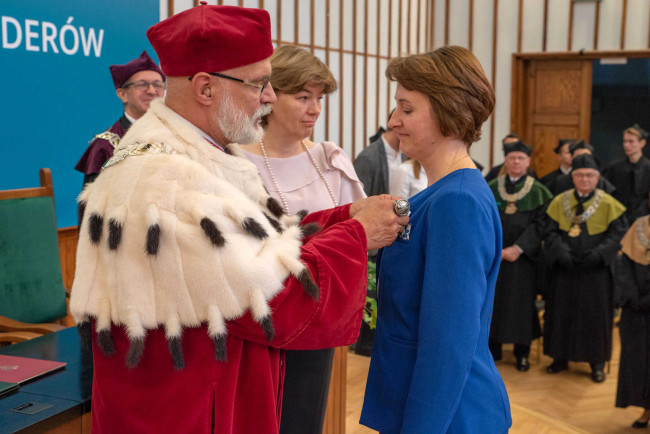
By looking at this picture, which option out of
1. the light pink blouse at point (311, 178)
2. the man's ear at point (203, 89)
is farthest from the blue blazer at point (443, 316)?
the light pink blouse at point (311, 178)

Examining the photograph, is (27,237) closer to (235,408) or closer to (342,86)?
(235,408)

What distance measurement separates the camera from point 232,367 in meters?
1.31

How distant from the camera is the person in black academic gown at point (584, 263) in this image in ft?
16.4

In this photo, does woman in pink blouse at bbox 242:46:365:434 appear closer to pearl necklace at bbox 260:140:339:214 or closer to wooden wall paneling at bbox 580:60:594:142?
pearl necklace at bbox 260:140:339:214

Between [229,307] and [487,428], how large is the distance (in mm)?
623

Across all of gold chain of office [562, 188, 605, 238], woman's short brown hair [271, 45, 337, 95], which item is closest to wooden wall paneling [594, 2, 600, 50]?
gold chain of office [562, 188, 605, 238]

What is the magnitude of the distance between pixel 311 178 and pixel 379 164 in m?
2.29

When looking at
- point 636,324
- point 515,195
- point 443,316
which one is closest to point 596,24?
point 515,195

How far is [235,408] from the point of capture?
1.36 meters

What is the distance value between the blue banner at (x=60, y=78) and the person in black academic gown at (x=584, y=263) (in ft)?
10.9

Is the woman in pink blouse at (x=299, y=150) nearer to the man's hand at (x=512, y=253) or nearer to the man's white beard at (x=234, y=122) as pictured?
the man's white beard at (x=234, y=122)

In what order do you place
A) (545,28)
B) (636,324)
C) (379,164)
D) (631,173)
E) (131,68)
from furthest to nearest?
(545,28) → (631,173) → (379,164) → (636,324) → (131,68)

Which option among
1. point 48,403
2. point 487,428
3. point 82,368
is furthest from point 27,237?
point 487,428

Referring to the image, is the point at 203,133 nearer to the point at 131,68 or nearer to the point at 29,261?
the point at 29,261
